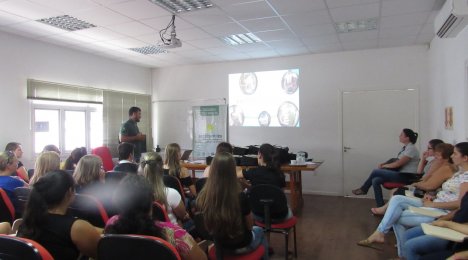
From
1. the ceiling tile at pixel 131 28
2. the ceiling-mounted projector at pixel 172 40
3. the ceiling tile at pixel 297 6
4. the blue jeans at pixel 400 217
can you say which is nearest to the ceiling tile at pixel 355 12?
the ceiling tile at pixel 297 6

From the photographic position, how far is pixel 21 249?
1.41 metres

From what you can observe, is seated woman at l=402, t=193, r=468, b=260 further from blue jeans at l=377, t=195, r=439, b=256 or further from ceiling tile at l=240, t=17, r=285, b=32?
ceiling tile at l=240, t=17, r=285, b=32

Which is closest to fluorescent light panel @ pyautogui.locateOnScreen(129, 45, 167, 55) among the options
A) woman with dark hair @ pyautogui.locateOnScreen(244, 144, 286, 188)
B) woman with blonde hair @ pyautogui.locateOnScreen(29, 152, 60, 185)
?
woman with blonde hair @ pyautogui.locateOnScreen(29, 152, 60, 185)

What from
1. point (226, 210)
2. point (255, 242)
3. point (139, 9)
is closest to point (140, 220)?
point (226, 210)

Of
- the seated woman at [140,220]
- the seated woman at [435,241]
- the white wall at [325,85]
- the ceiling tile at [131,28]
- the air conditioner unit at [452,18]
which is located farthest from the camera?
the white wall at [325,85]

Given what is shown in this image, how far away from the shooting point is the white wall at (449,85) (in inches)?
146

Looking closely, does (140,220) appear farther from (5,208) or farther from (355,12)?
(355,12)

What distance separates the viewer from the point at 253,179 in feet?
11.1

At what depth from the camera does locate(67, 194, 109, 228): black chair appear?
7.04ft

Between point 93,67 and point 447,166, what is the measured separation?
583cm

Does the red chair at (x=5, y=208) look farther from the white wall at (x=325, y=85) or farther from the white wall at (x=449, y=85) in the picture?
the white wall at (x=325, y=85)

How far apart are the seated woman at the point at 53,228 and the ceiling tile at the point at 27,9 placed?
3001 mm

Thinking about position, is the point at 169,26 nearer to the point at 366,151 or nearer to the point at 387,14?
the point at 387,14

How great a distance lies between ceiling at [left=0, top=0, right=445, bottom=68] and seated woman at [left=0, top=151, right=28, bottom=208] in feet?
5.98
